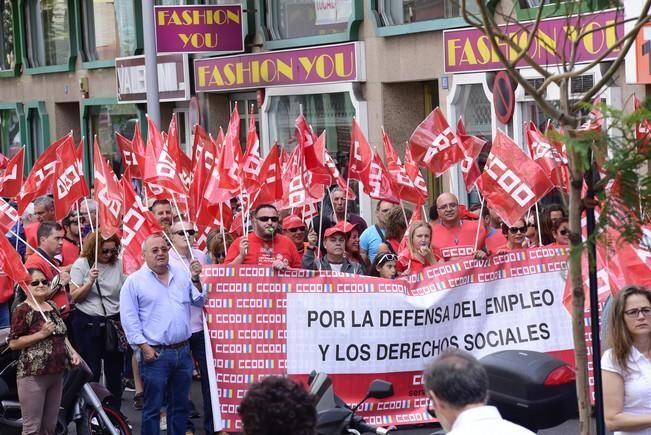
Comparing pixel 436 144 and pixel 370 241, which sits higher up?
pixel 436 144

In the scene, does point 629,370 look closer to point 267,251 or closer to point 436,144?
point 267,251

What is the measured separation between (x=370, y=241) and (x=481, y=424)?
26.4 feet

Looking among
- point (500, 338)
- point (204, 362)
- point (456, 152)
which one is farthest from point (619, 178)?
point (456, 152)

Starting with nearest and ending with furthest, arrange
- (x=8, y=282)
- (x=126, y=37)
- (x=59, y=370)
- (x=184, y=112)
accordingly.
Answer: (x=59, y=370) → (x=8, y=282) → (x=184, y=112) → (x=126, y=37)

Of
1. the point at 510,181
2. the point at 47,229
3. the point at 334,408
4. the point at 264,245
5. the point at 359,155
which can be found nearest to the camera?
the point at 334,408

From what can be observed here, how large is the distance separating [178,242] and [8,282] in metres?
1.75

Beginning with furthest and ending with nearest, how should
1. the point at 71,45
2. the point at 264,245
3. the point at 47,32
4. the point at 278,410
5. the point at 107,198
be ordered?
the point at 47,32 → the point at 71,45 → the point at 107,198 → the point at 264,245 → the point at 278,410

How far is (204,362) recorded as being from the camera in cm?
991

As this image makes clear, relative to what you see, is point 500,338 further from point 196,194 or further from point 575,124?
point 575,124

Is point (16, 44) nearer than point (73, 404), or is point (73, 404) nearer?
point (73, 404)

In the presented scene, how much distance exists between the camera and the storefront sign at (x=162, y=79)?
2161 centimetres

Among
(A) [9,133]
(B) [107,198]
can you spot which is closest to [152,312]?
(B) [107,198]

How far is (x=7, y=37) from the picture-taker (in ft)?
104

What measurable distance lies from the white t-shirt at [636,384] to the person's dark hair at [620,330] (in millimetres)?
27
